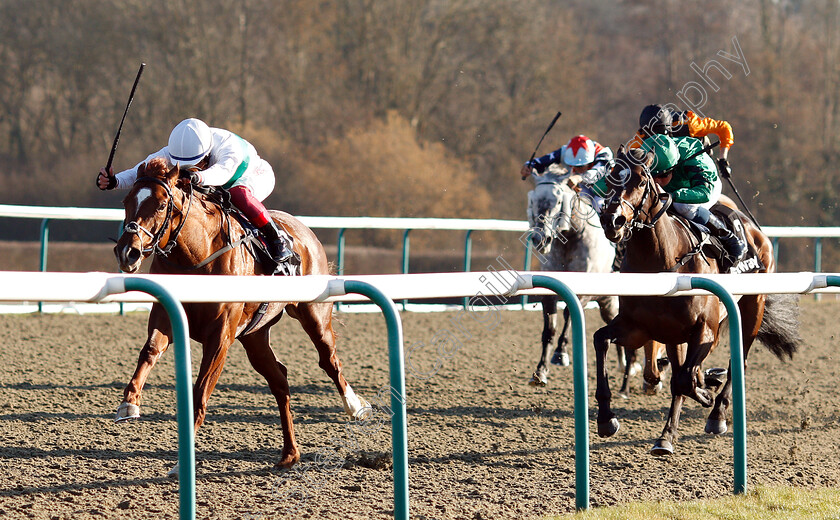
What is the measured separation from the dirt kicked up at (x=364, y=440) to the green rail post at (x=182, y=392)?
1094mm

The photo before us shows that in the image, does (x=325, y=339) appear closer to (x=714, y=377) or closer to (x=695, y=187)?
(x=714, y=377)

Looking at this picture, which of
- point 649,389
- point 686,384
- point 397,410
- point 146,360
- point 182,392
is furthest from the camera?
point 649,389

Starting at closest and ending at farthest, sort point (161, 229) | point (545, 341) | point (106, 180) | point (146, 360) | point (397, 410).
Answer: point (397, 410)
point (146, 360)
point (161, 229)
point (106, 180)
point (545, 341)

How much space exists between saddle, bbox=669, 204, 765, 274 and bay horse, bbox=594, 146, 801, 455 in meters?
0.06

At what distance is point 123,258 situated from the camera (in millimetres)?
3850

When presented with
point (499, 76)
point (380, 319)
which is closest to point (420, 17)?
point (499, 76)

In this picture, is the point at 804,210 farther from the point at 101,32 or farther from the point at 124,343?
the point at 124,343

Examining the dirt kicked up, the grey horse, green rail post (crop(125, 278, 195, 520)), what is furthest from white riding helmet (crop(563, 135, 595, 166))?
green rail post (crop(125, 278, 195, 520))

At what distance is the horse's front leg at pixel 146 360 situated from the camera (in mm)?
3523

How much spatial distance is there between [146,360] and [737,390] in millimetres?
2276

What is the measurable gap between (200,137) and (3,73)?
18087mm

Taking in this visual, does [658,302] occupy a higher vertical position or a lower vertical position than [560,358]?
higher

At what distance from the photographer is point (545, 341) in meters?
6.72

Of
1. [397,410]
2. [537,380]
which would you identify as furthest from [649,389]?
[397,410]
